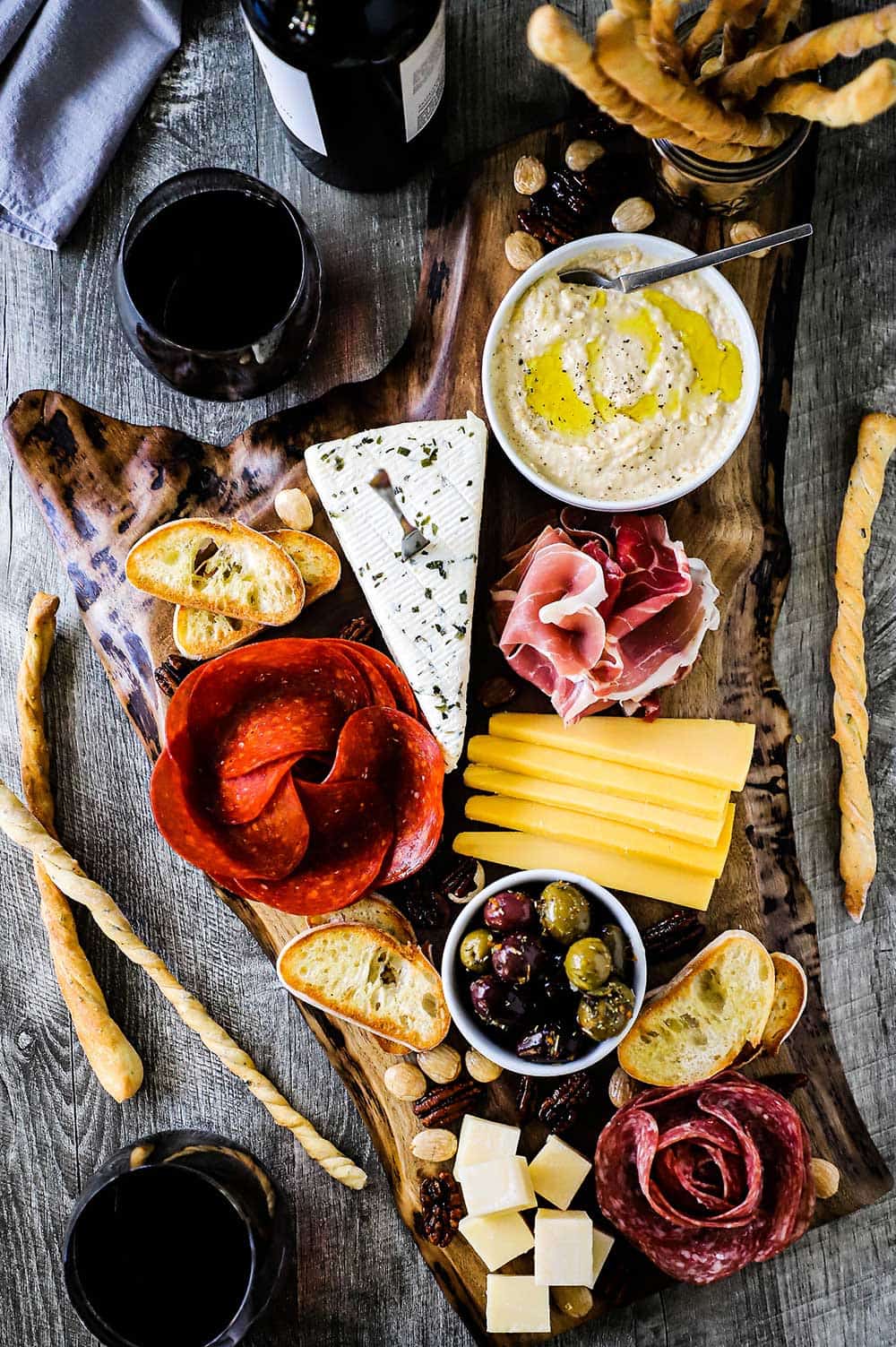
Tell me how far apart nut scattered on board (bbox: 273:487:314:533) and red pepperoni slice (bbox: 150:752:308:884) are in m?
0.39

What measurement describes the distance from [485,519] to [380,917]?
0.64 meters

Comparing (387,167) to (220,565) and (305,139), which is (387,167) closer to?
(305,139)

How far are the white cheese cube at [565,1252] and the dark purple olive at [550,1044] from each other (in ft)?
0.92

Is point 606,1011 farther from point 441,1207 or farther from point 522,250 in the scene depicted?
point 522,250

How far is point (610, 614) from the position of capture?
1.56 meters

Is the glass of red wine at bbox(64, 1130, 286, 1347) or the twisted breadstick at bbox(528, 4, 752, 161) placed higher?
the twisted breadstick at bbox(528, 4, 752, 161)

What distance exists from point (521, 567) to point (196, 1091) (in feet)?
3.21

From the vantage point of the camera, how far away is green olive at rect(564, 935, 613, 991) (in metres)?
1.39

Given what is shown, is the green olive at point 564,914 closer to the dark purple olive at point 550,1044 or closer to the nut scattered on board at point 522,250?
the dark purple olive at point 550,1044

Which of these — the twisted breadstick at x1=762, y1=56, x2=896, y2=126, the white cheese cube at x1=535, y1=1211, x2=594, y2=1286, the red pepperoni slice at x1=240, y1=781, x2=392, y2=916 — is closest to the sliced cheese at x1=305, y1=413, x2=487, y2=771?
the red pepperoni slice at x1=240, y1=781, x2=392, y2=916

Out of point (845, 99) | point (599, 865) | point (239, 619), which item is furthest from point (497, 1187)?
point (845, 99)

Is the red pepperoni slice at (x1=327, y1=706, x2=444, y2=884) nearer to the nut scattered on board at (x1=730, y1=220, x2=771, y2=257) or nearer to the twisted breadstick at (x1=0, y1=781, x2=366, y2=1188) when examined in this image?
the twisted breadstick at (x1=0, y1=781, x2=366, y2=1188)

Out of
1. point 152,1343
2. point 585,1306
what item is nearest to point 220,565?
point 152,1343

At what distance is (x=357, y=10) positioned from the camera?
123 cm
